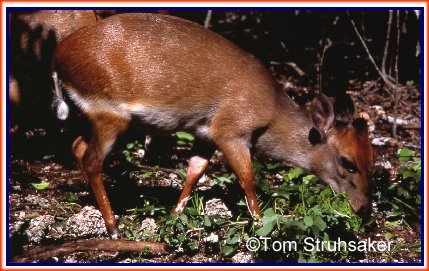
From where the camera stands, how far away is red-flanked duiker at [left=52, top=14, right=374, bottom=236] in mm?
5441

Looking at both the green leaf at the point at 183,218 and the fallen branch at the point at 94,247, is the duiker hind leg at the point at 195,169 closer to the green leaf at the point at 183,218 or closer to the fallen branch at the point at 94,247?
the green leaf at the point at 183,218

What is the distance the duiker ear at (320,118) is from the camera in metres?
5.76

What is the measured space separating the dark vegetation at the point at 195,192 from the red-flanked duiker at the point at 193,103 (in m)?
0.25

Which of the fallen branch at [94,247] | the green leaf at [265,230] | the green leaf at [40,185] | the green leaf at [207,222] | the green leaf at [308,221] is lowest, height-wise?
the fallen branch at [94,247]

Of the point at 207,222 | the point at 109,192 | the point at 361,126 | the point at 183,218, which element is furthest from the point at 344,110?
the point at 109,192

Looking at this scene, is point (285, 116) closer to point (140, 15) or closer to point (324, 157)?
point (324, 157)

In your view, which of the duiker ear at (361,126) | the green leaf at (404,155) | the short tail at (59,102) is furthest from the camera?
the green leaf at (404,155)

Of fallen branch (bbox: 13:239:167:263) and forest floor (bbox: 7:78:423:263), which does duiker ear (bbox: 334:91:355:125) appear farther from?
fallen branch (bbox: 13:239:167:263)

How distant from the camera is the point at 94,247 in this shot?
5262 mm

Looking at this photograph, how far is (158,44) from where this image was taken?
5.55m

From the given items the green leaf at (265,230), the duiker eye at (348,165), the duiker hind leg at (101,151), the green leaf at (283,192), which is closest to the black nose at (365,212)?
the duiker eye at (348,165)

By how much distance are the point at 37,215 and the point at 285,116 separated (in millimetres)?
2387

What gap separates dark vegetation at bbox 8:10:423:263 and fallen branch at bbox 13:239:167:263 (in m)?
0.04

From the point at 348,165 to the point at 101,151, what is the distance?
2131 millimetres
